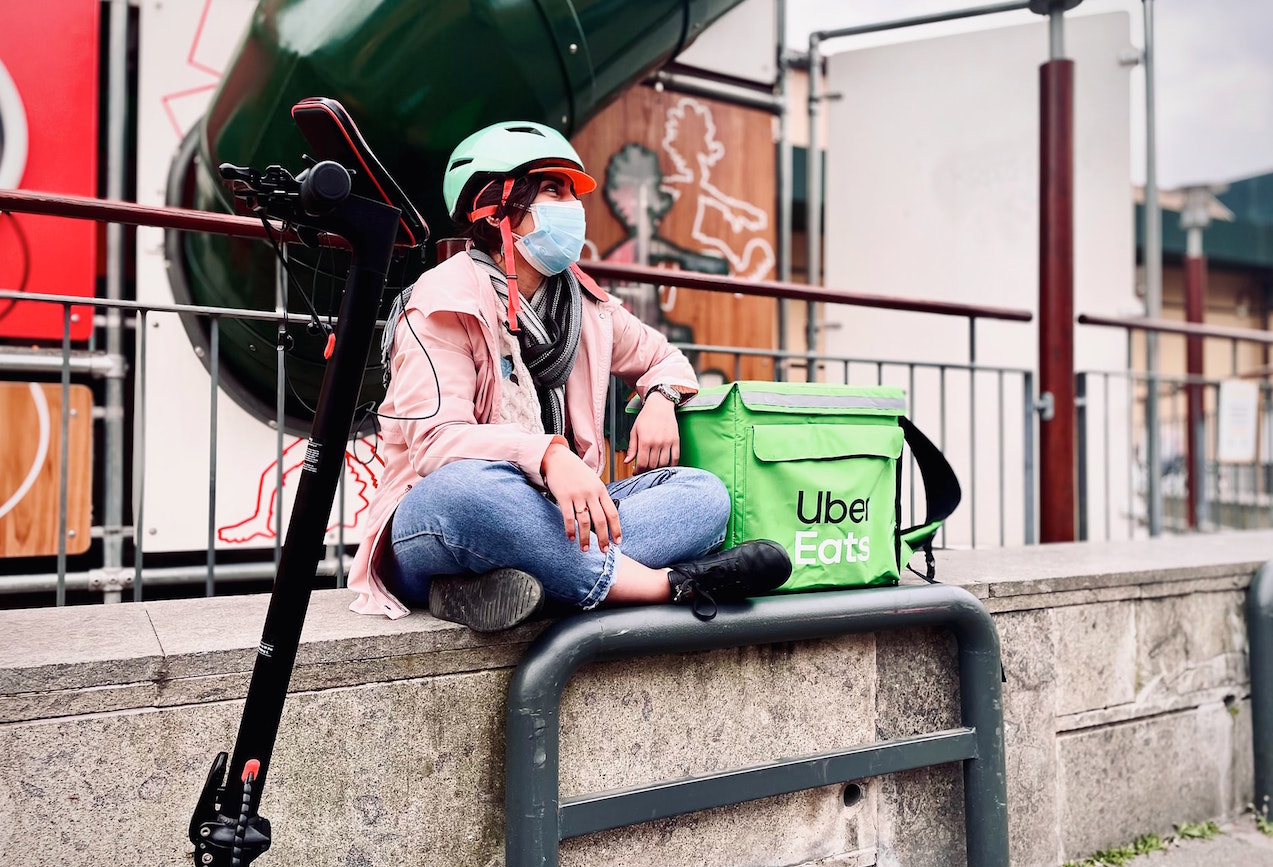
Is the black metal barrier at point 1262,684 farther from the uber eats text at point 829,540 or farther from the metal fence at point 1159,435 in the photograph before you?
the uber eats text at point 829,540

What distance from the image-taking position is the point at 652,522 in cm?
Result: 191

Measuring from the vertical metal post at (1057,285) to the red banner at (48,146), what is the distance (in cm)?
356

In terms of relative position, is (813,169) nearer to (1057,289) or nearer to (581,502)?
(1057,289)

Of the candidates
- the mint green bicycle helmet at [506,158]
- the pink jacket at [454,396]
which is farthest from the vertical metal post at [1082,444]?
the mint green bicycle helmet at [506,158]

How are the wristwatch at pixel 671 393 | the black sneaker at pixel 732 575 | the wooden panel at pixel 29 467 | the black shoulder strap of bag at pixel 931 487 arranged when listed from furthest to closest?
the wooden panel at pixel 29 467
the black shoulder strap of bag at pixel 931 487
the wristwatch at pixel 671 393
the black sneaker at pixel 732 575

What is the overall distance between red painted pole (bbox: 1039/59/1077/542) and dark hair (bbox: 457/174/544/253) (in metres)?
2.49

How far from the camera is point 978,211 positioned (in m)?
5.15

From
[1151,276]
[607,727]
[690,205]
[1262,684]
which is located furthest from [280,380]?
[1151,276]

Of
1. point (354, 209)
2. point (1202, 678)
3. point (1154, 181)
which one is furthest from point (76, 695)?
point (1154, 181)

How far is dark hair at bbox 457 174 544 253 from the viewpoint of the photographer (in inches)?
76.9

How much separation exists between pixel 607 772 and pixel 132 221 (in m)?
1.66

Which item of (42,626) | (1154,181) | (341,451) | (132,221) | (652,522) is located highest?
(1154,181)

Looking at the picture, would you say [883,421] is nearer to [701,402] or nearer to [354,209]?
[701,402]

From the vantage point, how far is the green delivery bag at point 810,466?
2004 mm
